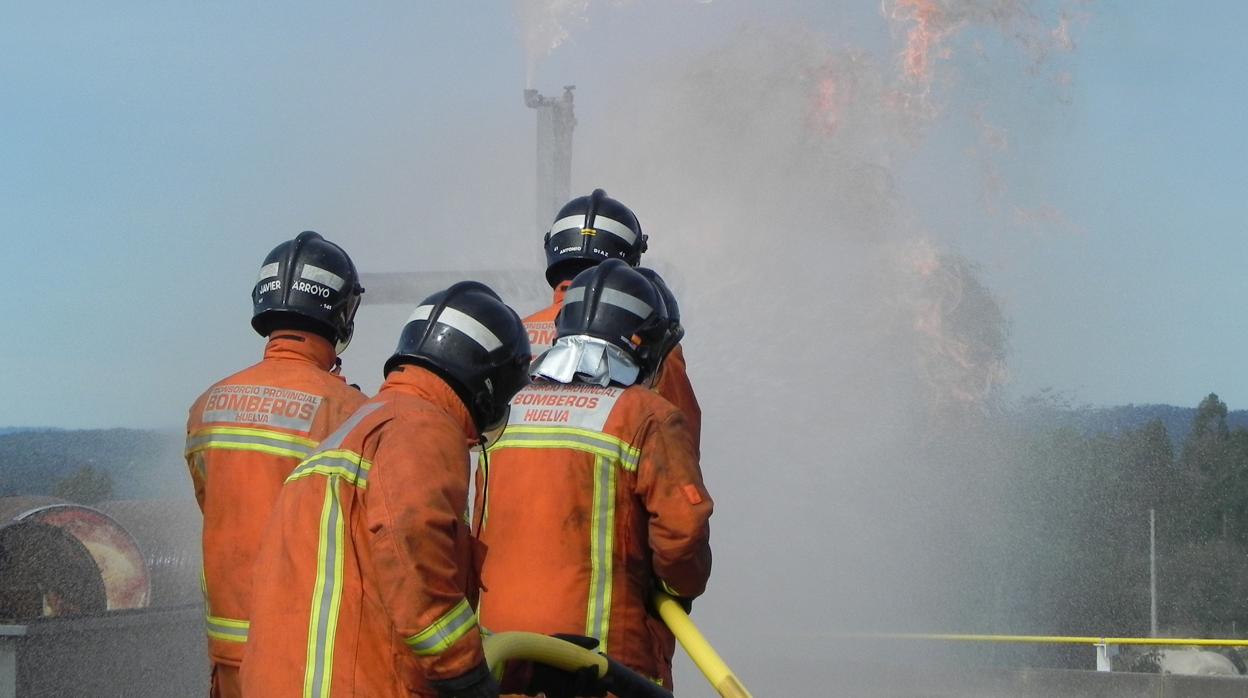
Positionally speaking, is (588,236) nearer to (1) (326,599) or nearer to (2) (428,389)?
(2) (428,389)

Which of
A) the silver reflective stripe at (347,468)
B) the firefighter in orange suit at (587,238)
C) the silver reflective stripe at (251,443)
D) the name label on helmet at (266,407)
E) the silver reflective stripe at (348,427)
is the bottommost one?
the silver reflective stripe at (347,468)

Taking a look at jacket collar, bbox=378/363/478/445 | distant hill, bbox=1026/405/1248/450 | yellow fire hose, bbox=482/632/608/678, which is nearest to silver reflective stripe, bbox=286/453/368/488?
jacket collar, bbox=378/363/478/445

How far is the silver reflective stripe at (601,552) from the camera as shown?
4.52m

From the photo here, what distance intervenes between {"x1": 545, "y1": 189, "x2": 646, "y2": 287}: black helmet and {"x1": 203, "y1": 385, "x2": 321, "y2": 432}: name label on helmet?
4.46ft

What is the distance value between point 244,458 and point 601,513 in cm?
128

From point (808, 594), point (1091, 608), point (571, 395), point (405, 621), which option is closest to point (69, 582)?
point (571, 395)

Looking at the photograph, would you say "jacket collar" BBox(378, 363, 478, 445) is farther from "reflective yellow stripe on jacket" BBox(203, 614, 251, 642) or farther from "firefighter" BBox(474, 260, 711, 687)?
"reflective yellow stripe on jacket" BBox(203, 614, 251, 642)

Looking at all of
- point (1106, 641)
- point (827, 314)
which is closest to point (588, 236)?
point (1106, 641)

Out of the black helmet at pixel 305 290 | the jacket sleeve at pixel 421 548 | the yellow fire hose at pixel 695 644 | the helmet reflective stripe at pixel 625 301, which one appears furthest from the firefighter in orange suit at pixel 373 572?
the black helmet at pixel 305 290

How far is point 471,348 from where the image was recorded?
3648 mm

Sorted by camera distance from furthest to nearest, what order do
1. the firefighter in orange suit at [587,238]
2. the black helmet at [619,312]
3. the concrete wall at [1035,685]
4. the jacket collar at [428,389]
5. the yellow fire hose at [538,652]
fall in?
the concrete wall at [1035,685]
the firefighter in orange suit at [587,238]
the black helmet at [619,312]
the yellow fire hose at [538,652]
the jacket collar at [428,389]

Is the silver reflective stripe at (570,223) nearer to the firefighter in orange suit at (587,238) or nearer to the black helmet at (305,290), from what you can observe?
the firefighter in orange suit at (587,238)

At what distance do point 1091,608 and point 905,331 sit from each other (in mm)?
13719

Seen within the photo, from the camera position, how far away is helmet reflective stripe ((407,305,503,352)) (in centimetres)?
366
